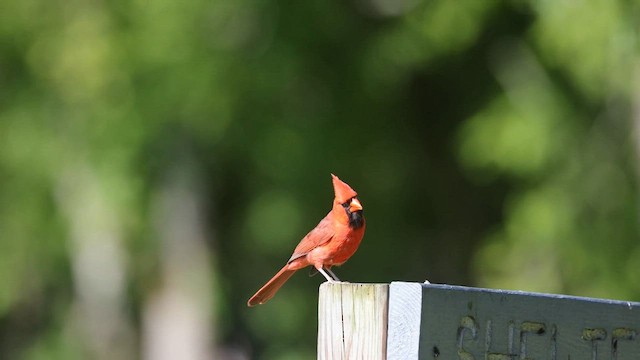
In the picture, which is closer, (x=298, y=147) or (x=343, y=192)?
(x=343, y=192)

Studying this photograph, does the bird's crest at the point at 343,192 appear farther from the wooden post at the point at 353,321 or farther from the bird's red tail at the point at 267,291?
the wooden post at the point at 353,321

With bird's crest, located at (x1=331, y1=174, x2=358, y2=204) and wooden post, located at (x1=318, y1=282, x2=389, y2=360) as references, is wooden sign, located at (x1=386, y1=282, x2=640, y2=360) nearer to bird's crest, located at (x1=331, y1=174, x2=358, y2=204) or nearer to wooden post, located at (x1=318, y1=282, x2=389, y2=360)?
wooden post, located at (x1=318, y1=282, x2=389, y2=360)

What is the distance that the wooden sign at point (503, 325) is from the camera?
2746mm

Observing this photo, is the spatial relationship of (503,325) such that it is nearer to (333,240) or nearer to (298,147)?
(333,240)

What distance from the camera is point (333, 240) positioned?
461 cm

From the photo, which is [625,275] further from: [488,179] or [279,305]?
[279,305]

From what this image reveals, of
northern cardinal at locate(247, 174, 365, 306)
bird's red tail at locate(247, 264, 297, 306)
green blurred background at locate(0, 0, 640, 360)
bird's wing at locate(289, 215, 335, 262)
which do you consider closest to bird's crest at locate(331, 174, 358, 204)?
northern cardinal at locate(247, 174, 365, 306)

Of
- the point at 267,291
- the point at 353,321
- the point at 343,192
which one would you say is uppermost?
the point at 343,192

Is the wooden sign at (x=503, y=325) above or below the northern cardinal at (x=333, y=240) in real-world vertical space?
below

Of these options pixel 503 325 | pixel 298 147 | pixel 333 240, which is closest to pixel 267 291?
pixel 333 240

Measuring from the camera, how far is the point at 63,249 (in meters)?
13.4

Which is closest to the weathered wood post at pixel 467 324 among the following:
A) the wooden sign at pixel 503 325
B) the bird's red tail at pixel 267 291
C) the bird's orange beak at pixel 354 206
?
the wooden sign at pixel 503 325

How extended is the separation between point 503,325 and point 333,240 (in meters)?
1.77

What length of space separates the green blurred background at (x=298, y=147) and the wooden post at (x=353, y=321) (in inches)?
260
